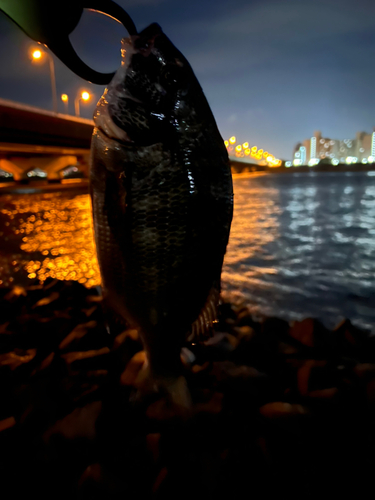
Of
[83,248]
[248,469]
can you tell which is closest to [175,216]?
[248,469]

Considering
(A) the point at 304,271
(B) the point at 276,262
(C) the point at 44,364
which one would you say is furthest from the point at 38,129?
(C) the point at 44,364

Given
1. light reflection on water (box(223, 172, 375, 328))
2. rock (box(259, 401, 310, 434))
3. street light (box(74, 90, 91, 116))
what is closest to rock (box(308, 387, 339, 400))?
rock (box(259, 401, 310, 434))

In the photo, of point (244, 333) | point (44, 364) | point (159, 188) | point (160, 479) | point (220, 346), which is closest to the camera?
point (160, 479)

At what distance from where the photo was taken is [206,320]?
6.43ft

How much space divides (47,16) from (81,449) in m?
2.35

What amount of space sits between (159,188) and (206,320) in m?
0.84

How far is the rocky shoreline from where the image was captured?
5.32 ft

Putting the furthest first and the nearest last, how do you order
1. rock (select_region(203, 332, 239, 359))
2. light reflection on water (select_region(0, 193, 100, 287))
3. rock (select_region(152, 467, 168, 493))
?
light reflection on water (select_region(0, 193, 100, 287)) < rock (select_region(203, 332, 239, 359)) < rock (select_region(152, 467, 168, 493))

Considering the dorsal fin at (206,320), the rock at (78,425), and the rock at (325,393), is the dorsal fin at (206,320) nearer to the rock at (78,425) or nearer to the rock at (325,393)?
the rock at (78,425)

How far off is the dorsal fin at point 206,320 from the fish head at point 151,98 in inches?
35.7

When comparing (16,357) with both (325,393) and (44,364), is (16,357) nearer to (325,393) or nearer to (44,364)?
(44,364)

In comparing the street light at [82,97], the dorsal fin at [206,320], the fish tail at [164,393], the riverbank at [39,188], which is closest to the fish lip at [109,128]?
the dorsal fin at [206,320]

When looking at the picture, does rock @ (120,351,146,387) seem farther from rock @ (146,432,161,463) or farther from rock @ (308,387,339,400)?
rock @ (308,387,339,400)

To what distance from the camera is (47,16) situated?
1729 millimetres
